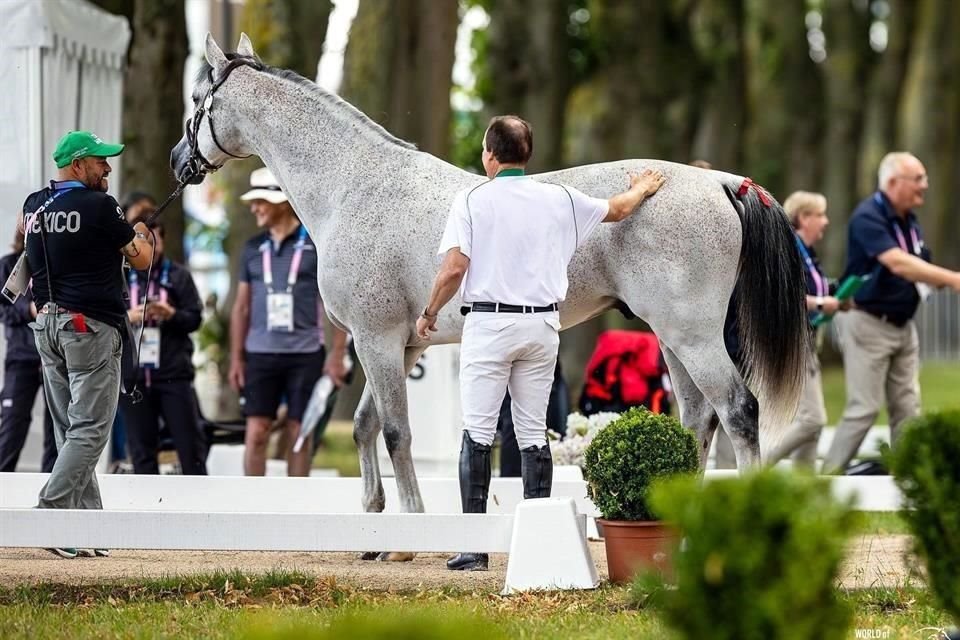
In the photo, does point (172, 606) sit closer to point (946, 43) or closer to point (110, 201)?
point (110, 201)

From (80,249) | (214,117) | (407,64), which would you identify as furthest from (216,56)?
(407,64)

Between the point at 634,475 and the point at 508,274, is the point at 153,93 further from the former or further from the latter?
the point at 634,475

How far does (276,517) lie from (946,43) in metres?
21.3

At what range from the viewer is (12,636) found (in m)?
5.18

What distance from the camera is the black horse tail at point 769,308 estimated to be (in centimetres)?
711

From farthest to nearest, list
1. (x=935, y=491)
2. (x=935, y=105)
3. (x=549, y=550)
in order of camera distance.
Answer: (x=935, y=105) < (x=549, y=550) < (x=935, y=491)

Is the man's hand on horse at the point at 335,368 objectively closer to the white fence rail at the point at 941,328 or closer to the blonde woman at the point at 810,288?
the blonde woman at the point at 810,288

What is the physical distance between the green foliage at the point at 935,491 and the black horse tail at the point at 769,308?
10.1 ft

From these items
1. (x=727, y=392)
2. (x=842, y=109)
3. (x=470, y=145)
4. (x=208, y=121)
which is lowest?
(x=727, y=392)

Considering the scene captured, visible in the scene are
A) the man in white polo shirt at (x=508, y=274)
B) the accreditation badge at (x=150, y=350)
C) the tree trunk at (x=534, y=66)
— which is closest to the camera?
the man in white polo shirt at (x=508, y=274)

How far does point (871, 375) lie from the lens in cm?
997

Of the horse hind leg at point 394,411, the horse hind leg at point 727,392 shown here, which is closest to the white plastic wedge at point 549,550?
the horse hind leg at point 727,392

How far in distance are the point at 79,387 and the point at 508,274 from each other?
225 cm

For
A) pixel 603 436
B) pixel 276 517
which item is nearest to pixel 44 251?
pixel 276 517
